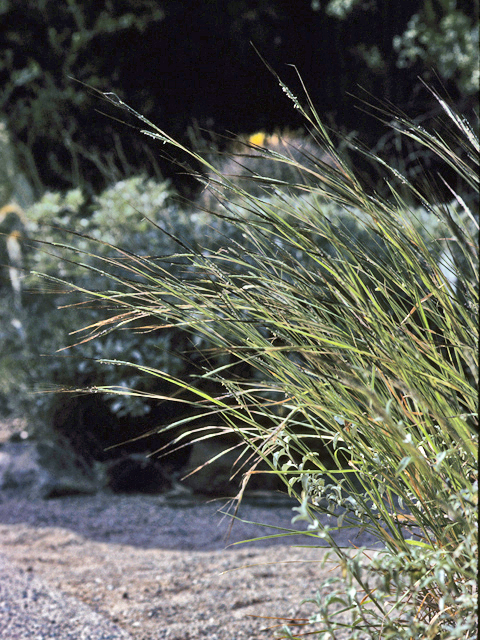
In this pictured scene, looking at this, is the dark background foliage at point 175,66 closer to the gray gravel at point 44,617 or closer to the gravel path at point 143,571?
the gravel path at point 143,571

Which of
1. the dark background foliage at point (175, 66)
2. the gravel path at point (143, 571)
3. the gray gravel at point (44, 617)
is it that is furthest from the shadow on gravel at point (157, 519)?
the dark background foliage at point (175, 66)

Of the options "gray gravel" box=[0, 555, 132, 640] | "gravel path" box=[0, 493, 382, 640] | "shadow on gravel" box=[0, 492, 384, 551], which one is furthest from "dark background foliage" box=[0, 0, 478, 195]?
"gray gravel" box=[0, 555, 132, 640]

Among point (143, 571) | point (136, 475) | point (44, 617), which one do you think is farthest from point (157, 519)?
point (44, 617)

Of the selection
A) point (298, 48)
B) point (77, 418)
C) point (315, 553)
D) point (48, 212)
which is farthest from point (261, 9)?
point (315, 553)

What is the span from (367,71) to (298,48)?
41.6 inches

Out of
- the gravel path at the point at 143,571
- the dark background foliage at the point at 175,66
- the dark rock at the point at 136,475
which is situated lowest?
the dark rock at the point at 136,475

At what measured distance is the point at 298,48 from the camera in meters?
8.85

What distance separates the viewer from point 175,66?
874cm

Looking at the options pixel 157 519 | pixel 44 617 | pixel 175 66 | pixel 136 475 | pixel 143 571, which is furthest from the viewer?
pixel 175 66

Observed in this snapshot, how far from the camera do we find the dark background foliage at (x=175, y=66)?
847 centimetres

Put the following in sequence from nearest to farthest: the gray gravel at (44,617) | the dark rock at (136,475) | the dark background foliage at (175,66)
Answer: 1. the gray gravel at (44,617)
2. the dark rock at (136,475)
3. the dark background foliage at (175,66)

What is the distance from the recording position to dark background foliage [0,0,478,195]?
8.47 m

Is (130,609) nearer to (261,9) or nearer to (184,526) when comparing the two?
(184,526)

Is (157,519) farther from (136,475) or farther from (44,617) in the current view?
(44,617)
